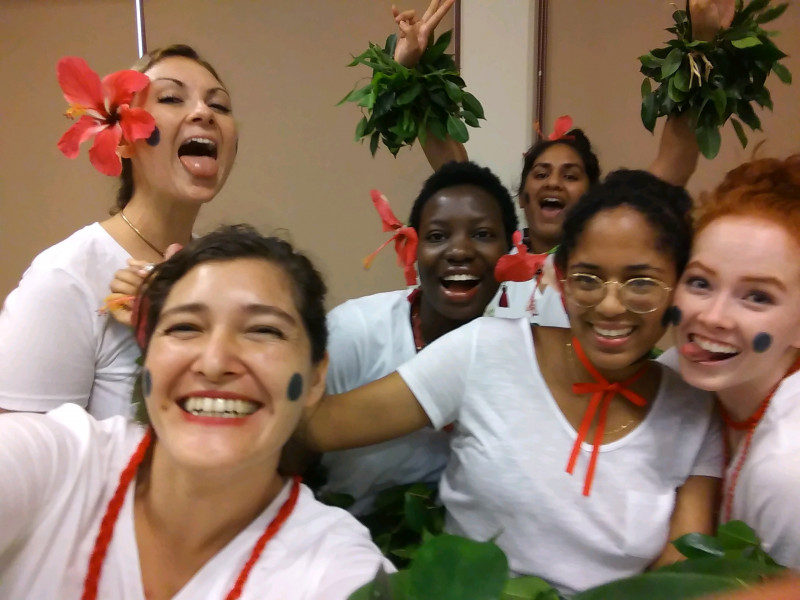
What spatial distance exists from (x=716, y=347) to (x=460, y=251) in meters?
0.58

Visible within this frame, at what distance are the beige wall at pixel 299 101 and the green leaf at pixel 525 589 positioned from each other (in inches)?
66.9

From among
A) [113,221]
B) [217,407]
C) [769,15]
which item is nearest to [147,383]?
[217,407]

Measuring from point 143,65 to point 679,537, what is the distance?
1.49 meters

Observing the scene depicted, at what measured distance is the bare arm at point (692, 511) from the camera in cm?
97

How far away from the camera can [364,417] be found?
1.08 meters

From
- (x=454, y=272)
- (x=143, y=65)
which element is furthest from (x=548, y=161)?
(x=143, y=65)

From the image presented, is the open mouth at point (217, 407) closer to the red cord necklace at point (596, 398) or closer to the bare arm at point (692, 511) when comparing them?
the red cord necklace at point (596, 398)

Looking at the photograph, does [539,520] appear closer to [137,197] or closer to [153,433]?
[153,433]

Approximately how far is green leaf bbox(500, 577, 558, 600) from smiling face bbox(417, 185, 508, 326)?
0.63 meters

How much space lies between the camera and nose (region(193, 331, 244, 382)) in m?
0.82

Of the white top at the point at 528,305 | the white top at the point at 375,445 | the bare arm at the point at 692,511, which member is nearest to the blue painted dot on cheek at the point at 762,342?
the bare arm at the point at 692,511

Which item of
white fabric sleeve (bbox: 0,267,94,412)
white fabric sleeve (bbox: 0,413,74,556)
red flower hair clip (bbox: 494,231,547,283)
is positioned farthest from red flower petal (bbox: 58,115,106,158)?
red flower hair clip (bbox: 494,231,547,283)

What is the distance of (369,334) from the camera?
1.39 meters

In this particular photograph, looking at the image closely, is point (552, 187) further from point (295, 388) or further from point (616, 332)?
point (295, 388)
